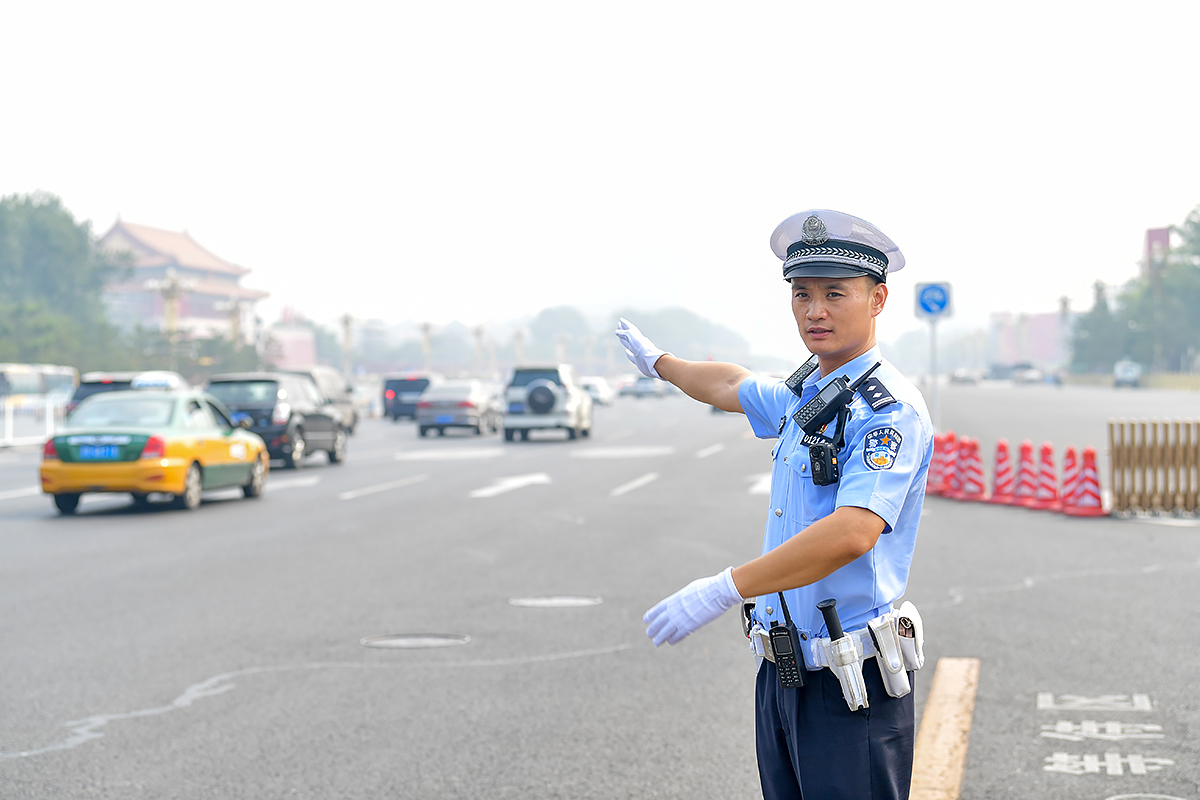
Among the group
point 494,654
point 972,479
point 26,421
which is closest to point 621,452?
point 972,479

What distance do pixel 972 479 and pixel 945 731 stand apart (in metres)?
10.7

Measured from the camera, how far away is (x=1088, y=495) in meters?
13.9

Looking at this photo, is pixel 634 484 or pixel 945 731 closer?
pixel 945 731

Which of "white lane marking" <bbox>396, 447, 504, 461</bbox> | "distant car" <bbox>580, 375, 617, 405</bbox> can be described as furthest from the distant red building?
"white lane marking" <bbox>396, 447, 504, 461</bbox>

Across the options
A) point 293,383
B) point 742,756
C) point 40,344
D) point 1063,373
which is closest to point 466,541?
point 742,756

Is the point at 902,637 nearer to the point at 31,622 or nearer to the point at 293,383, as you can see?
the point at 31,622

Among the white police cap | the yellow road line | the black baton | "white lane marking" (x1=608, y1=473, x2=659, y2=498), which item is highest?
the white police cap

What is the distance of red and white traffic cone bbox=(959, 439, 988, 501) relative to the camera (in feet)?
51.2

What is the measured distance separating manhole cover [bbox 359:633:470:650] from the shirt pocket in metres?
4.86

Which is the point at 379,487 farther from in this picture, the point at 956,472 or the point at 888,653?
the point at 888,653

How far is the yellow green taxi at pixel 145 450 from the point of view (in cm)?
1435

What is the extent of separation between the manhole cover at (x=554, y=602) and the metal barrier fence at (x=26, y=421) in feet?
79.9

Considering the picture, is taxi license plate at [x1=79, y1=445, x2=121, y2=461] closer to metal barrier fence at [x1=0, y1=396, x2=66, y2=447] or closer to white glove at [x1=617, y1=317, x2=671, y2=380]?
white glove at [x1=617, y1=317, x2=671, y2=380]

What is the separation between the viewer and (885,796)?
2.83 m
